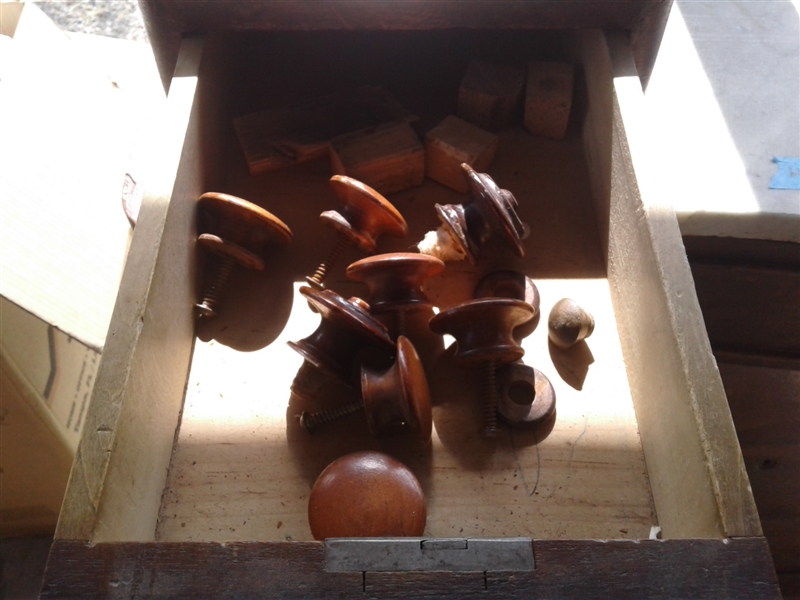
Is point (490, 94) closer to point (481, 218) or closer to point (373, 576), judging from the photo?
point (481, 218)

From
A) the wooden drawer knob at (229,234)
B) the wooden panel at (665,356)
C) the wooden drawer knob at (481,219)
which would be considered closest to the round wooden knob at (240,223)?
the wooden drawer knob at (229,234)

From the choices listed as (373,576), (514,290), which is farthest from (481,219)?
(373,576)

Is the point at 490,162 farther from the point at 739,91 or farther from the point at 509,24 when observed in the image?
the point at 739,91

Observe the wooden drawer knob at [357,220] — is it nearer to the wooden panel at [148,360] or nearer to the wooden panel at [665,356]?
the wooden panel at [148,360]

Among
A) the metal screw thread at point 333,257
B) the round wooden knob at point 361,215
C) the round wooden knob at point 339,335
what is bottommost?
the round wooden knob at point 339,335

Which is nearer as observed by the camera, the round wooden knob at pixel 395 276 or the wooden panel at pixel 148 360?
the wooden panel at pixel 148 360

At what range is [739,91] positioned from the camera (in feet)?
5.74

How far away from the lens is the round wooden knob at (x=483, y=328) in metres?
1.07

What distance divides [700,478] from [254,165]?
1003 millimetres

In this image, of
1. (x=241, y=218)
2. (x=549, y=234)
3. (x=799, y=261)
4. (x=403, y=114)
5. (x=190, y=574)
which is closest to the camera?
(x=190, y=574)

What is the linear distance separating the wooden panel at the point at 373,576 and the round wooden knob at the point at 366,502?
0.15 metres

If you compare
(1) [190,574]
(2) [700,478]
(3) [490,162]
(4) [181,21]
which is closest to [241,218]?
(4) [181,21]

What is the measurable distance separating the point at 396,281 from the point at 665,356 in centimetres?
43

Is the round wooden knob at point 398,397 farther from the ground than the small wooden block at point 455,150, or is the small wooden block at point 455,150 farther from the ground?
the small wooden block at point 455,150
